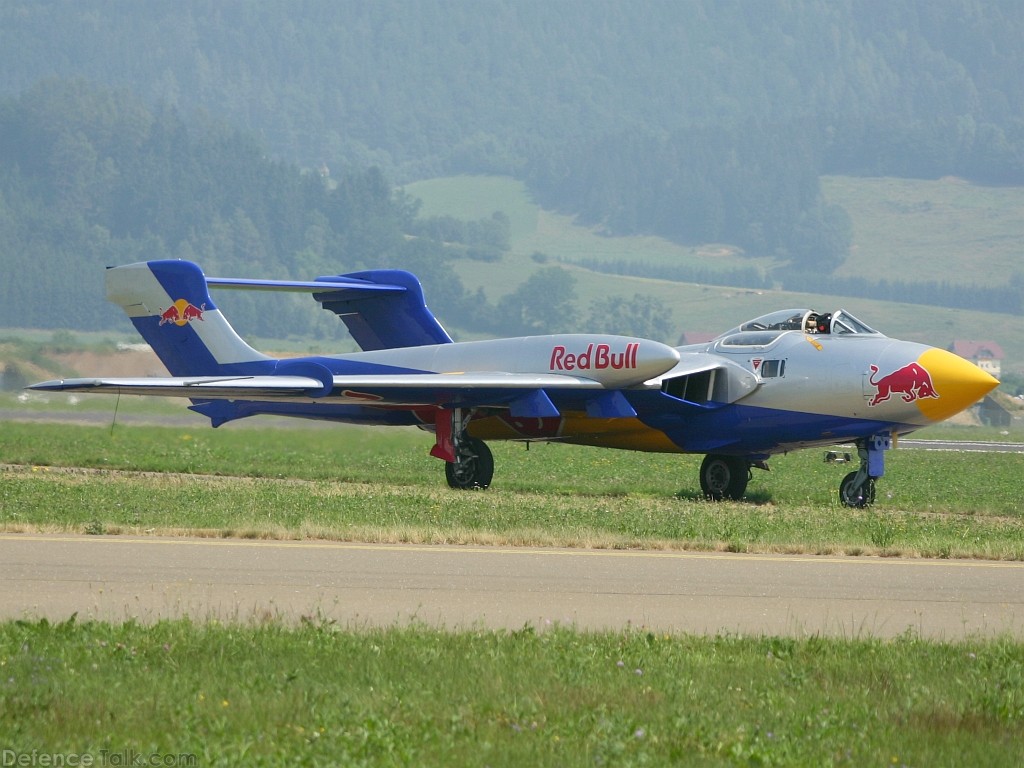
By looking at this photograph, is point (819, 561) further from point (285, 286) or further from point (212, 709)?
point (285, 286)

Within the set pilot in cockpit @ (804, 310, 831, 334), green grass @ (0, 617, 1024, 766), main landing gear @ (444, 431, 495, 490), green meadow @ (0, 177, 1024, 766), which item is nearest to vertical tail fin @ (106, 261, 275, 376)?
main landing gear @ (444, 431, 495, 490)

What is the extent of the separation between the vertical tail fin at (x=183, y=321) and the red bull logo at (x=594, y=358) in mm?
5432

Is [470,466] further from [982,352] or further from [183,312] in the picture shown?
[982,352]

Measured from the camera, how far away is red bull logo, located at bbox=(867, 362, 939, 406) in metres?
19.9

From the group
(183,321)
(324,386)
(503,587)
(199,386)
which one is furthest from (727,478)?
(503,587)

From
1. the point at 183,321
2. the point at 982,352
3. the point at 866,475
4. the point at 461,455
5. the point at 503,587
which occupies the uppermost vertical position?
the point at 982,352

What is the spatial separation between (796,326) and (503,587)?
37.4ft

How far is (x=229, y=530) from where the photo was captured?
1411 centimetres

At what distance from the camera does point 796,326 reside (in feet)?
71.3

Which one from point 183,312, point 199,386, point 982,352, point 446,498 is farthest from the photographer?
point 982,352

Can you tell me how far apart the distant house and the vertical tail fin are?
142 m

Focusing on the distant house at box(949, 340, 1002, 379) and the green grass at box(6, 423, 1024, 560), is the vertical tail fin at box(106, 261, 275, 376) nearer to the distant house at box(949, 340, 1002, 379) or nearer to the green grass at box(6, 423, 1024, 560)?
the green grass at box(6, 423, 1024, 560)

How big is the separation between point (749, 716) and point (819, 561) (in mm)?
5607

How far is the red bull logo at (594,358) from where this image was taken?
21.0 m
